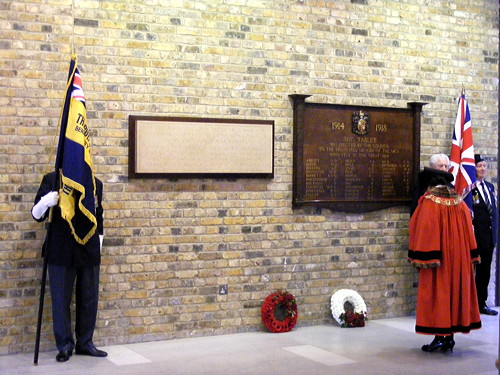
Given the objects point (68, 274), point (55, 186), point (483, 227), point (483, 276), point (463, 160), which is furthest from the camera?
point (483, 276)

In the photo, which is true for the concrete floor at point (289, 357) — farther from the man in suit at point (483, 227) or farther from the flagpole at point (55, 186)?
the man in suit at point (483, 227)

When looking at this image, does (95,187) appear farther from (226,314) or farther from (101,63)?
(226,314)

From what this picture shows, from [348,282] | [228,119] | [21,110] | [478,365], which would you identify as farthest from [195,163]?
[478,365]

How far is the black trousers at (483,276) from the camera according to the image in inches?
311

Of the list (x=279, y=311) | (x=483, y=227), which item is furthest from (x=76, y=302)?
(x=483, y=227)

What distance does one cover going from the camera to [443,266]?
6152mm

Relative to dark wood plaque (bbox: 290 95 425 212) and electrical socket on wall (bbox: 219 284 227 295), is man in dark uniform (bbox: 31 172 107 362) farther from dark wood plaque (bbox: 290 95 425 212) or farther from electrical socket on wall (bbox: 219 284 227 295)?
dark wood plaque (bbox: 290 95 425 212)

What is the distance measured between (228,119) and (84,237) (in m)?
1.69

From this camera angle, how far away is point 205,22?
6691mm

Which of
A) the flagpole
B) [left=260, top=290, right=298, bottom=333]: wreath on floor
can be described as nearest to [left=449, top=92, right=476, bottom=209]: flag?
[left=260, top=290, right=298, bottom=333]: wreath on floor

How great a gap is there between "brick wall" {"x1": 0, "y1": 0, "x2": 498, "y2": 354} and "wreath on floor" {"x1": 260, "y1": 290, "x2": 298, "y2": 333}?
107mm

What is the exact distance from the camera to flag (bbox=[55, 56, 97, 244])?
18.8 ft

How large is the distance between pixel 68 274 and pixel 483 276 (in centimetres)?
422

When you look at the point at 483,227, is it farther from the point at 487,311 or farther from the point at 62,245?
the point at 62,245
